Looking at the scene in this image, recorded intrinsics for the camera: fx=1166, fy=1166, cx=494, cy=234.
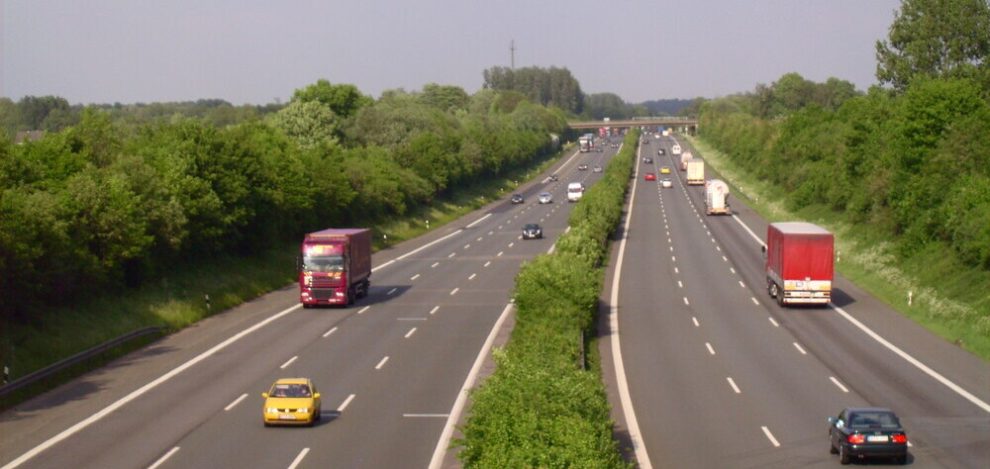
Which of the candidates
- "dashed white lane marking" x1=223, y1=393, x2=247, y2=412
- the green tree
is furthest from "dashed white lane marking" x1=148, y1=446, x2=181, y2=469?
the green tree

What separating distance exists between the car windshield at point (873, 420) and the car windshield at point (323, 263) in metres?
28.6

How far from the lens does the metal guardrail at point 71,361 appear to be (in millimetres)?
31547

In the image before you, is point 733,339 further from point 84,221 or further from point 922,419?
point 84,221

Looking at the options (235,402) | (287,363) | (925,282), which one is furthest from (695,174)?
(235,402)

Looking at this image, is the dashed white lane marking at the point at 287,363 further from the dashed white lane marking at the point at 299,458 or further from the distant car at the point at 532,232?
the distant car at the point at 532,232

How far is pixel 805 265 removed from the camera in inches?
1874

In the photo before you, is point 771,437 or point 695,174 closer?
point 771,437

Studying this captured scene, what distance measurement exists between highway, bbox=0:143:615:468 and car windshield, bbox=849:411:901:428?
832 cm

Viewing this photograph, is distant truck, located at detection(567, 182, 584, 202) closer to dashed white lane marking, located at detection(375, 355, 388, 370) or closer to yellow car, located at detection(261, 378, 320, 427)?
dashed white lane marking, located at detection(375, 355, 388, 370)

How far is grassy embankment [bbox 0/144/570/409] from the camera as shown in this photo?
119 feet

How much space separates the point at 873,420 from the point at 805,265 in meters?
24.1

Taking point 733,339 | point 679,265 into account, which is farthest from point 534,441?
point 679,265

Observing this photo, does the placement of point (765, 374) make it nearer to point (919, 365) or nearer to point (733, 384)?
point (733, 384)

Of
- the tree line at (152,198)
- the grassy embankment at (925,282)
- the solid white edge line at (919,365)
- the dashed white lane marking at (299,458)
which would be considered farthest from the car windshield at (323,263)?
the dashed white lane marking at (299,458)
